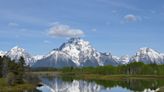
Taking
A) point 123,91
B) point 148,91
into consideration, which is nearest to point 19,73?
point 123,91

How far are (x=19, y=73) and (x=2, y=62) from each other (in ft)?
125

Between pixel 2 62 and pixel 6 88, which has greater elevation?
pixel 2 62

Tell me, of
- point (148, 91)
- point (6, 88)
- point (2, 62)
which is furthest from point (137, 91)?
point (2, 62)

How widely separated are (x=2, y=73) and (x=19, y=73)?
3946 cm

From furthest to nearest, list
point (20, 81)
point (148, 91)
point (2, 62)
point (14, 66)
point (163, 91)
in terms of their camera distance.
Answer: point (2, 62) < point (14, 66) < point (20, 81) < point (148, 91) < point (163, 91)

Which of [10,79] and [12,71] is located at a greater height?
[12,71]

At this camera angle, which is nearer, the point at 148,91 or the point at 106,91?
the point at 148,91

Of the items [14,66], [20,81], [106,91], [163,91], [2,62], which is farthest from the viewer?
[2,62]

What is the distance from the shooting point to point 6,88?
423 feet

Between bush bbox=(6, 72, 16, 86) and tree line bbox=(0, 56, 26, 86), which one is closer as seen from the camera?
bush bbox=(6, 72, 16, 86)

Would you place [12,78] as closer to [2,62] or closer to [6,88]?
[6,88]

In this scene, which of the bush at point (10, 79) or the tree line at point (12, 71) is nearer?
the bush at point (10, 79)

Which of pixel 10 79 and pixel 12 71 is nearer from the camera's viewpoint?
pixel 10 79

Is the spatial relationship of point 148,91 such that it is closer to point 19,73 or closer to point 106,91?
point 106,91
